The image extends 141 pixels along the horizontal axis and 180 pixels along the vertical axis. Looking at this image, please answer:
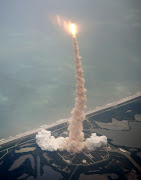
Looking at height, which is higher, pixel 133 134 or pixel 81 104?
pixel 81 104

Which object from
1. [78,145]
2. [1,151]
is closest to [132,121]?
[78,145]

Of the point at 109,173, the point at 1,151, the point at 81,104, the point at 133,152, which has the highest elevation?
the point at 81,104

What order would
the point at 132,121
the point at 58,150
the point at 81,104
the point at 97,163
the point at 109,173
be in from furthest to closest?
the point at 132,121
the point at 58,150
the point at 81,104
the point at 97,163
the point at 109,173

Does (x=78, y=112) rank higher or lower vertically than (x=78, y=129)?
higher

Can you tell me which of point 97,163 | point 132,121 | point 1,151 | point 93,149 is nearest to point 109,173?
point 97,163

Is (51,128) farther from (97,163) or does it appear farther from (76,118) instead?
(97,163)

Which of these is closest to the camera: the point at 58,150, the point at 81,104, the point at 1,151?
the point at 81,104

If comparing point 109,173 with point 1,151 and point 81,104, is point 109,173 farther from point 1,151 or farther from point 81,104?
point 1,151

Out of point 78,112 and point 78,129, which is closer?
point 78,112

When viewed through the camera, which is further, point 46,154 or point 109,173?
point 46,154
